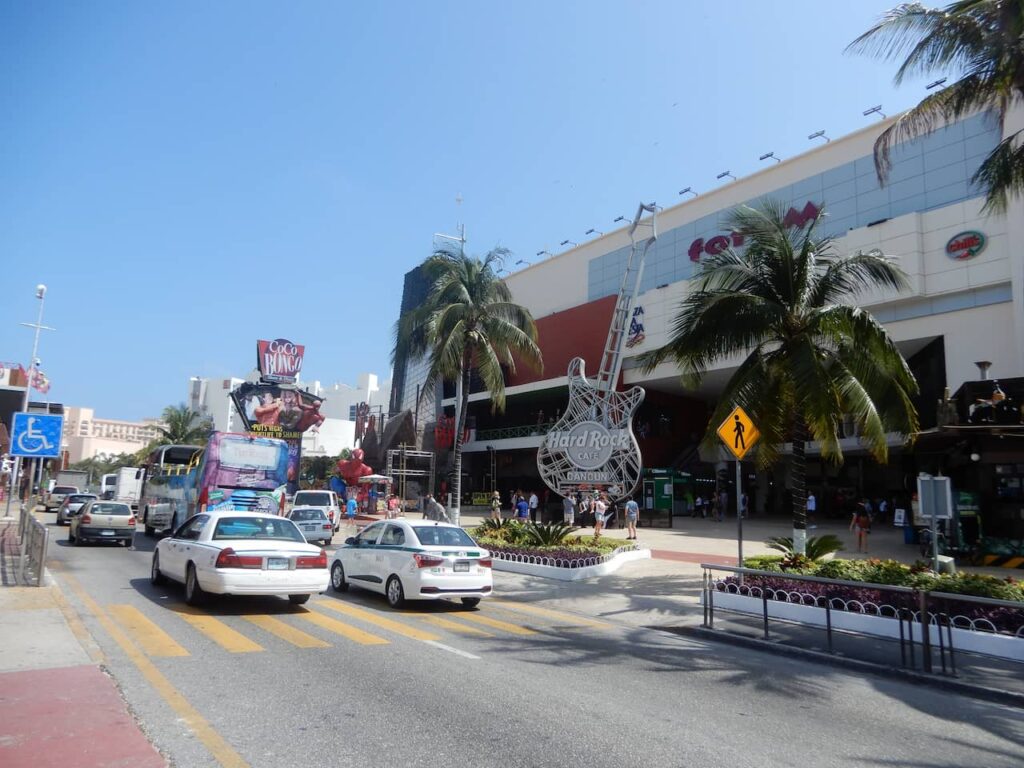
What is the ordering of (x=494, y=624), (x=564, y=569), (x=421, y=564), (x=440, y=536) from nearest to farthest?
1. (x=494, y=624)
2. (x=421, y=564)
3. (x=440, y=536)
4. (x=564, y=569)

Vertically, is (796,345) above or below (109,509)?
above

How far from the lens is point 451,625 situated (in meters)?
10.4

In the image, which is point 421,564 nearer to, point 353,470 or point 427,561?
point 427,561

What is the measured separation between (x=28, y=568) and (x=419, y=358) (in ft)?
52.5

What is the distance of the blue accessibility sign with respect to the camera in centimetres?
1627

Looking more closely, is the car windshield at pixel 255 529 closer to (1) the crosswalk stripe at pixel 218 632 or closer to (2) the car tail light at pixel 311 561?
(2) the car tail light at pixel 311 561

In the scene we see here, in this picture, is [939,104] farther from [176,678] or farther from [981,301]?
[981,301]

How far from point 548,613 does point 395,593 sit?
2.61 metres

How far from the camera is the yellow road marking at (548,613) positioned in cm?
1137

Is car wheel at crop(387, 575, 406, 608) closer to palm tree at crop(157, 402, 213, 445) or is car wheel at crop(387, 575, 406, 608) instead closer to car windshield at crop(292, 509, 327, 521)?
car windshield at crop(292, 509, 327, 521)

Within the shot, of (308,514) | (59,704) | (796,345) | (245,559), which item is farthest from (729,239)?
Result: (59,704)

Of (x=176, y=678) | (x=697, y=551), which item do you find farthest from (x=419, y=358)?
(x=176, y=678)

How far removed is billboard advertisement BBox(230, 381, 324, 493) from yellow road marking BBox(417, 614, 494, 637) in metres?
40.2

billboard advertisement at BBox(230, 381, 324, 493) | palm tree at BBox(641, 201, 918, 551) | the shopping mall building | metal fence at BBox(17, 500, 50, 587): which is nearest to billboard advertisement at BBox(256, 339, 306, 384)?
billboard advertisement at BBox(230, 381, 324, 493)
